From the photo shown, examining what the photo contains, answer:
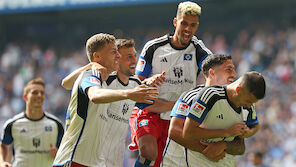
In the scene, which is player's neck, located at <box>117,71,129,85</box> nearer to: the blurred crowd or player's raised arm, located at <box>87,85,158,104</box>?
player's raised arm, located at <box>87,85,158,104</box>

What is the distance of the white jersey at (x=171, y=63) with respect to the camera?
7.15 metres

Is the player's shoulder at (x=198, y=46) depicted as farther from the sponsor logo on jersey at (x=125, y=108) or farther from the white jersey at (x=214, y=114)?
the white jersey at (x=214, y=114)

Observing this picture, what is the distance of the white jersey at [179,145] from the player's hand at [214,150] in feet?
1.00

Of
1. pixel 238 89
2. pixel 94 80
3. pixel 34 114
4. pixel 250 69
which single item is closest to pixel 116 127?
pixel 94 80

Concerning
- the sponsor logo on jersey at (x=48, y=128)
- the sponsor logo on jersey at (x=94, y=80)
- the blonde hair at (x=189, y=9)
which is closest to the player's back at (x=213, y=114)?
the sponsor logo on jersey at (x=94, y=80)

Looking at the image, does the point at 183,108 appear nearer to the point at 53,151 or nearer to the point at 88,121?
the point at 88,121

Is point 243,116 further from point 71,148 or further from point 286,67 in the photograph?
point 286,67

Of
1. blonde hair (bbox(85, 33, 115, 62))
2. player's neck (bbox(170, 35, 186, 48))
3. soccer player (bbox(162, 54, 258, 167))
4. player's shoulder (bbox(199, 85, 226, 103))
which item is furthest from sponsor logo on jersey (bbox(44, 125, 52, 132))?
player's shoulder (bbox(199, 85, 226, 103))

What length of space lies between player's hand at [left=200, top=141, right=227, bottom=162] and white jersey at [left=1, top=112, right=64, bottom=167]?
12.9 ft

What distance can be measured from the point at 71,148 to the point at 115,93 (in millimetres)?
1256

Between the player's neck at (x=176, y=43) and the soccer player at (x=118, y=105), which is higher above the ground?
the player's neck at (x=176, y=43)

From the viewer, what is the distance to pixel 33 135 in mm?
8930

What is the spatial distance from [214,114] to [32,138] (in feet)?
14.4

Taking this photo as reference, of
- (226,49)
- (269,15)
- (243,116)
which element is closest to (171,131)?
(243,116)
